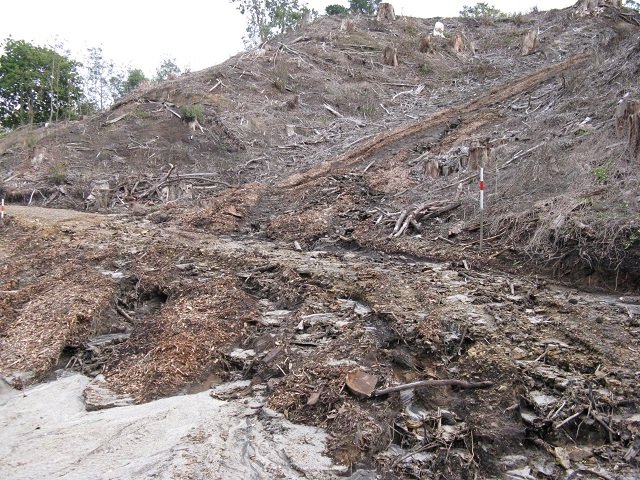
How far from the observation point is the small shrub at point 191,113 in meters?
16.4

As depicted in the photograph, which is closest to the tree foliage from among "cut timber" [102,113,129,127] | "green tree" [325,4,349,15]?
"green tree" [325,4,349,15]

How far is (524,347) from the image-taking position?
455 centimetres

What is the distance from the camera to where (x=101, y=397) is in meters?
4.94

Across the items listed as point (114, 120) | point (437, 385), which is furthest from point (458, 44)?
point (437, 385)

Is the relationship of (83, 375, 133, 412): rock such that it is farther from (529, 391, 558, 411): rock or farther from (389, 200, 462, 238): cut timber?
(389, 200, 462, 238): cut timber

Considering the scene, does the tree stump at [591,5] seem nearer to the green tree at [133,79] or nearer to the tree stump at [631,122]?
the tree stump at [631,122]

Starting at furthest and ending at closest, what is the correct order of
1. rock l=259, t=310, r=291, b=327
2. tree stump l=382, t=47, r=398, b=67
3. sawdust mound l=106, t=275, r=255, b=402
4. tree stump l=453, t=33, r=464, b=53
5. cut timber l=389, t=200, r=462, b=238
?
tree stump l=453, t=33, r=464, b=53 → tree stump l=382, t=47, r=398, b=67 → cut timber l=389, t=200, r=462, b=238 → rock l=259, t=310, r=291, b=327 → sawdust mound l=106, t=275, r=255, b=402

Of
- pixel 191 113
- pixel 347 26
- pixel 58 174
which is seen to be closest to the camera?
pixel 58 174

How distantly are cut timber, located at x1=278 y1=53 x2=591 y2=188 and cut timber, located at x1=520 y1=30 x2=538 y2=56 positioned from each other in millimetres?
4420

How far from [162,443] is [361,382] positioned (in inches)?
64.5

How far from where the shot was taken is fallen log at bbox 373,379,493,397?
416cm

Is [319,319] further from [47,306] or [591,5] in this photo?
[591,5]

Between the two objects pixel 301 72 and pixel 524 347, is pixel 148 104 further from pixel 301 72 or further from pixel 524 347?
pixel 524 347

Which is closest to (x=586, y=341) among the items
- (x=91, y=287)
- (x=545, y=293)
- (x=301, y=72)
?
(x=545, y=293)
